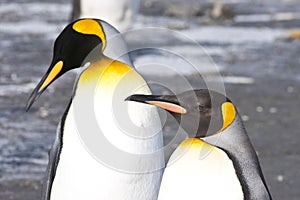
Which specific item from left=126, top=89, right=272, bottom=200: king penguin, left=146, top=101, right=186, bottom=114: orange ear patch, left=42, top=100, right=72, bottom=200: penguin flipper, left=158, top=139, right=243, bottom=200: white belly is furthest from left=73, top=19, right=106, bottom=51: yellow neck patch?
left=158, top=139, right=243, bottom=200: white belly

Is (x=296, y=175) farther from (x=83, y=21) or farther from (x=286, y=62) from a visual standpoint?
(x=286, y=62)

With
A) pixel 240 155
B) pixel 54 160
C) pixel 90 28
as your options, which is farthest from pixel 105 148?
pixel 240 155

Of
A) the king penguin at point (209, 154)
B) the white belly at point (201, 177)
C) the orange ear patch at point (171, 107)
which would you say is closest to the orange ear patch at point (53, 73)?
the king penguin at point (209, 154)

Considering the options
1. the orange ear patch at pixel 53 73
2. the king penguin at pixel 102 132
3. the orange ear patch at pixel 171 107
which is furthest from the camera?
the king penguin at pixel 102 132

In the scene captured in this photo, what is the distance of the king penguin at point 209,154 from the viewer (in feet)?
10.6

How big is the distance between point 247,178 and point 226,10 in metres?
8.03

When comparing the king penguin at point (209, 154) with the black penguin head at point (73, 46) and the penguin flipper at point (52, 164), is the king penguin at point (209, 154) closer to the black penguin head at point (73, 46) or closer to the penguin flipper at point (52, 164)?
the black penguin head at point (73, 46)

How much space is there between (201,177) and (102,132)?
60 centimetres

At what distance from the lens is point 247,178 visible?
3275 millimetres

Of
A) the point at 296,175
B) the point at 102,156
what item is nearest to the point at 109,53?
the point at 102,156

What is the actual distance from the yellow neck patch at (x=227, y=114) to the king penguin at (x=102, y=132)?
47 centimetres

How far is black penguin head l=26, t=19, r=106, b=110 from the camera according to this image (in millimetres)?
3553

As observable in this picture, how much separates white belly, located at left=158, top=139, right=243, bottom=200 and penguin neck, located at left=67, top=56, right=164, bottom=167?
37 centimetres

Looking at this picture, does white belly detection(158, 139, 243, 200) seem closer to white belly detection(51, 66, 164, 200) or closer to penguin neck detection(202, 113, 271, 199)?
penguin neck detection(202, 113, 271, 199)
